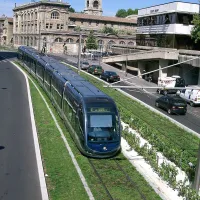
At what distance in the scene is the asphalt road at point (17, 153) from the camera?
13900mm

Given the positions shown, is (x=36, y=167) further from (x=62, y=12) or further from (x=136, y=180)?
(x=62, y=12)

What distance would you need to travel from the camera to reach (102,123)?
57.8ft

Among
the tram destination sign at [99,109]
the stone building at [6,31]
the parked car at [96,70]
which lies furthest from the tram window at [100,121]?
the stone building at [6,31]

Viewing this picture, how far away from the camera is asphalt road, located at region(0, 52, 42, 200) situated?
547 inches

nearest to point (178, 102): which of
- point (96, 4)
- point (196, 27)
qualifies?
point (196, 27)

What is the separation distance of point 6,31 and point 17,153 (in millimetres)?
125413

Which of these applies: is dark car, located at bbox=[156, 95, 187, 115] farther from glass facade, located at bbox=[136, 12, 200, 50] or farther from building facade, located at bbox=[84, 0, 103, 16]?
building facade, located at bbox=[84, 0, 103, 16]

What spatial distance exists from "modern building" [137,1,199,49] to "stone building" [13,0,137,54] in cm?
3391

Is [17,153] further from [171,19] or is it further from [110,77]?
[171,19]

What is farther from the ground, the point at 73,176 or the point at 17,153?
the point at 17,153

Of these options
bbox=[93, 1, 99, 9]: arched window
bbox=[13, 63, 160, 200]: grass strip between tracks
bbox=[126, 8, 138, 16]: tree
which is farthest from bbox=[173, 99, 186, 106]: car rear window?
bbox=[126, 8, 138, 16]: tree

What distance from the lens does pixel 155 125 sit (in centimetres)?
2592

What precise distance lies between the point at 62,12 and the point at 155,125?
8441cm

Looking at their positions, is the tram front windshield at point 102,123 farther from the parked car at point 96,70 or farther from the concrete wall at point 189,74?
the parked car at point 96,70
